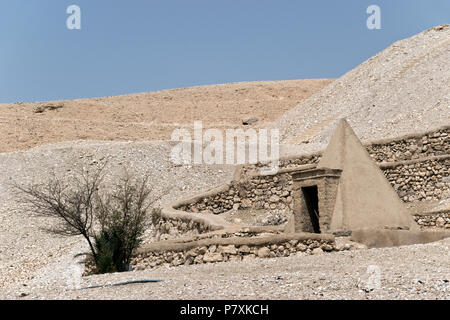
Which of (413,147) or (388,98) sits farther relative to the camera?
(388,98)

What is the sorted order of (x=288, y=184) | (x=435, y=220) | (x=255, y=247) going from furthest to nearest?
(x=288, y=184)
(x=435, y=220)
(x=255, y=247)

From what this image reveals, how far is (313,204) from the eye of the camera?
1611 centimetres

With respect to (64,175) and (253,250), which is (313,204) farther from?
(64,175)

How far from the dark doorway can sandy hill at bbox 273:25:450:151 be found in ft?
28.4

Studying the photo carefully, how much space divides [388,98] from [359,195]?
19633mm

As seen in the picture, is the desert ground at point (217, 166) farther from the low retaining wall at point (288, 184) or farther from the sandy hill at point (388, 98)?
the low retaining wall at point (288, 184)

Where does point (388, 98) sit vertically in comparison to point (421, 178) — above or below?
above

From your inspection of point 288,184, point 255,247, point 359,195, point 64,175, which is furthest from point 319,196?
point 64,175

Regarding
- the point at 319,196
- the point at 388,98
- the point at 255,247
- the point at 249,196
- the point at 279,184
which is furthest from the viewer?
the point at 388,98

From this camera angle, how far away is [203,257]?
1351 centimetres


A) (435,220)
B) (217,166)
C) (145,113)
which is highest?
(145,113)

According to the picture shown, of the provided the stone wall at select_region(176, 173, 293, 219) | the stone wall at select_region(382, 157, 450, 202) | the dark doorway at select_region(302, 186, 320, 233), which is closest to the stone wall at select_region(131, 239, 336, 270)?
the dark doorway at select_region(302, 186, 320, 233)

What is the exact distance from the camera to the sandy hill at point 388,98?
2834 centimetres
